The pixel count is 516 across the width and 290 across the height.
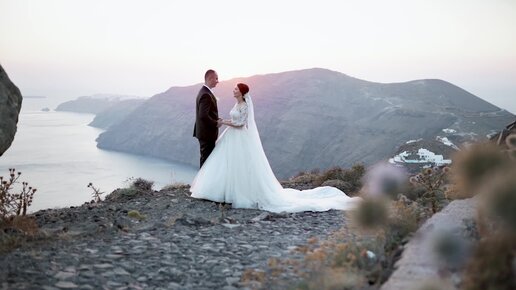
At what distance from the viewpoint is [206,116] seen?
35.3ft

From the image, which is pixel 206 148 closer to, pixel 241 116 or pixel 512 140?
pixel 241 116

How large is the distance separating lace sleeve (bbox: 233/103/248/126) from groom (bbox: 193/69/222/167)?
547 mm

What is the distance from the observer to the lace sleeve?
10.4 metres

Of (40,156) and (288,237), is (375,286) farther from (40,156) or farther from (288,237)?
(40,156)

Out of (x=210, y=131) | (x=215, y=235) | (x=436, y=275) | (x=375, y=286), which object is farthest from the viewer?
(x=210, y=131)

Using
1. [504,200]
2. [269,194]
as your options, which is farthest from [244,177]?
[504,200]

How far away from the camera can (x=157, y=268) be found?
5160 millimetres

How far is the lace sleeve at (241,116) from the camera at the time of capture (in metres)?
10.4

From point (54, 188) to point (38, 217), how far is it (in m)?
49.8

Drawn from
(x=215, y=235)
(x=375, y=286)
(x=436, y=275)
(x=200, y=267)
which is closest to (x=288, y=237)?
(x=215, y=235)

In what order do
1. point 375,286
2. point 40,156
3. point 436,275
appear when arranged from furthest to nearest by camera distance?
point 40,156 < point 375,286 < point 436,275

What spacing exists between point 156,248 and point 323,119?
123 metres

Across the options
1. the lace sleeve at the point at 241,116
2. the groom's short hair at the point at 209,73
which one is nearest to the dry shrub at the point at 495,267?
the lace sleeve at the point at 241,116

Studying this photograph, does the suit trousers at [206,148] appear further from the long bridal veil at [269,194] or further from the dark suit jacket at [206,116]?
the long bridal veil at [269,194]
